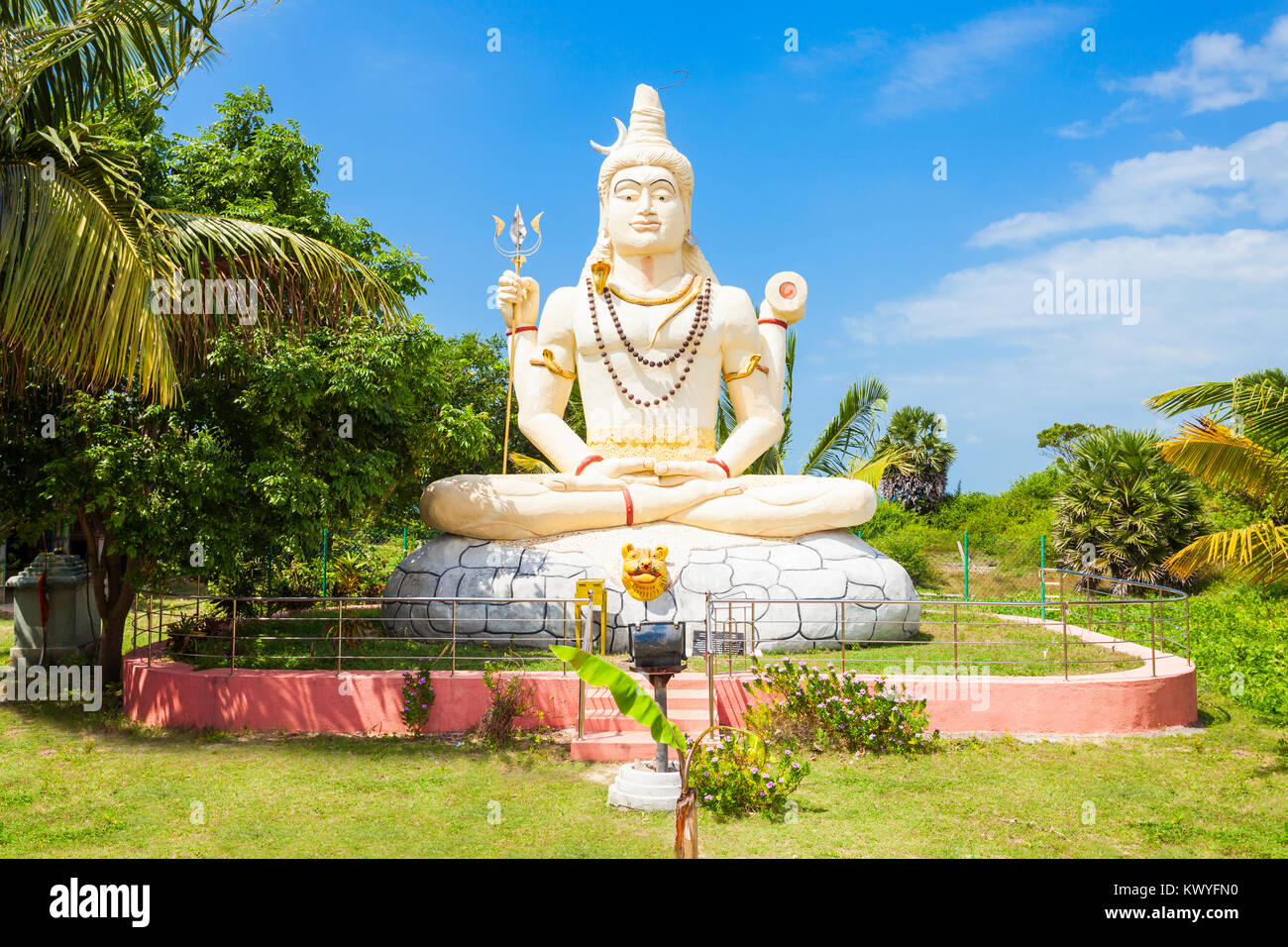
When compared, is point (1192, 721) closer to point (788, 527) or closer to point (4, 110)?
point (788, 527)

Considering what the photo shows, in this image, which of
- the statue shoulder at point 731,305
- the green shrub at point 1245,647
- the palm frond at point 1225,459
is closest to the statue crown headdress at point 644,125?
the statue shoulder at point 731,305

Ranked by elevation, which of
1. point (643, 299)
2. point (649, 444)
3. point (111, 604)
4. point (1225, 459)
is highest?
point (643, 299)

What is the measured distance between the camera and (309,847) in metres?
5.64

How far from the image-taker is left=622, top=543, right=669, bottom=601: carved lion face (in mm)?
9836

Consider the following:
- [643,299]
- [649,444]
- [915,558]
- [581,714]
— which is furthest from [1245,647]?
[915,558]

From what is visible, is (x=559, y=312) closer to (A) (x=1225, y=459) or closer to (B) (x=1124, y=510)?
(A) (x=1225, y=459)

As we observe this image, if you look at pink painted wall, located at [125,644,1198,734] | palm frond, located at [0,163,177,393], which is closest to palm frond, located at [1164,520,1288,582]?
pink painted wall, located at [125,644,1198,734]

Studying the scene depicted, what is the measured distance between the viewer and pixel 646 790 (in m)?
6.33

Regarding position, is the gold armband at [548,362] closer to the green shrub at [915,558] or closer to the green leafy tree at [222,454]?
the green leafy tree at [222,454]

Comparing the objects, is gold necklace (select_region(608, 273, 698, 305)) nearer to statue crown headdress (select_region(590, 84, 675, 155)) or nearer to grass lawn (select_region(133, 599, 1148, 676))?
statue crown headdress (select_region(590, 84, 675, 155))

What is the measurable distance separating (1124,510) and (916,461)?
12.5m

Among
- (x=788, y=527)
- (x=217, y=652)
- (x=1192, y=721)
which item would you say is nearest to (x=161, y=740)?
(x=217, y=652)

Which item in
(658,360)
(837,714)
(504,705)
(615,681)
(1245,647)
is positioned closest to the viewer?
(615,681)

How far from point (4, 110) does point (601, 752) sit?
6051 millimetres
